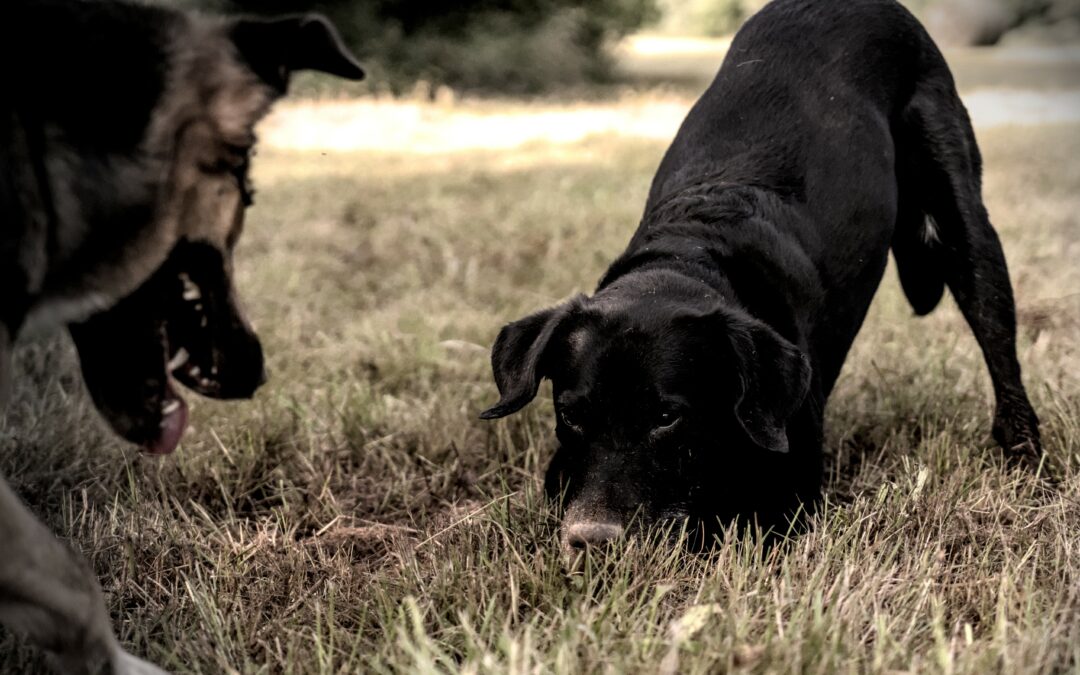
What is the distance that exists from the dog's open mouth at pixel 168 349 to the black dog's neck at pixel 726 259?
1.10m

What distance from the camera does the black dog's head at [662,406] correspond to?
2730mm

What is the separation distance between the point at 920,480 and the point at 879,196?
1.16m

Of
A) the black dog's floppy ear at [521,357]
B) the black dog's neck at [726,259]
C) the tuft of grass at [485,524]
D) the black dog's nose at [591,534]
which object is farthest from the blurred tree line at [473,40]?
the black dog's nose at [591,534]

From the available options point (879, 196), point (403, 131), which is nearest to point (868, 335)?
point (879, 196)

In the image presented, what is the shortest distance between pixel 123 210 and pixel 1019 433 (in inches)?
109

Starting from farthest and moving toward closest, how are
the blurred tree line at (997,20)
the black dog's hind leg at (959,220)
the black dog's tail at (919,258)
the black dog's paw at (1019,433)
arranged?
1. the blurred tree line at (997,20)
2. the black dog's tail at (919,258)
3. the black dog's hind leg at (959,220)
4. the black dog's paw at (1019,433)

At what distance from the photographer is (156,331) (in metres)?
2.53

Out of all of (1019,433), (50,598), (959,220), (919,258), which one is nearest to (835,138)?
(959,220)

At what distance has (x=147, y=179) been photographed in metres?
2.22

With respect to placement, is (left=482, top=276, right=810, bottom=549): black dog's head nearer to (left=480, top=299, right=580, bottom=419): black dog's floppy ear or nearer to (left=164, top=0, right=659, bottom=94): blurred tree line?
(left=480, top=299, right=580, bottom=419): black dog's floppy ear

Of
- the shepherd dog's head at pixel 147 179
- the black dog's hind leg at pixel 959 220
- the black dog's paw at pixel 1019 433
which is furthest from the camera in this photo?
the black dog's hind leg at pixel 959 220

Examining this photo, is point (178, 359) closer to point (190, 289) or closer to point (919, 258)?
point (190, 289)

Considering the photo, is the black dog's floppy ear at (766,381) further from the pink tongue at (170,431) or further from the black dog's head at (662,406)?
the pink tongue at (170,431)

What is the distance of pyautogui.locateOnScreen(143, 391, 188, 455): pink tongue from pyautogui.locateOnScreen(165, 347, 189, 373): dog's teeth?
0.08 m
